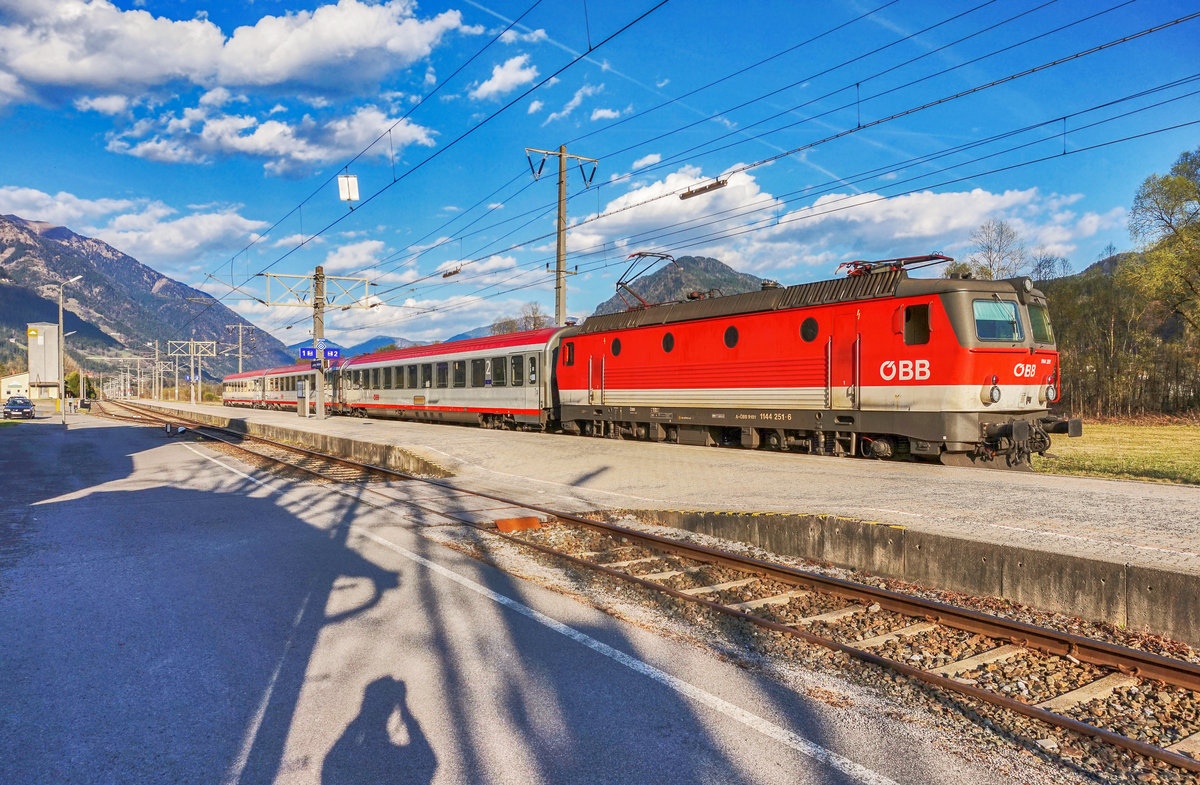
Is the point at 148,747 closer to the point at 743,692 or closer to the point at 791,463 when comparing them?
the point at 743,692

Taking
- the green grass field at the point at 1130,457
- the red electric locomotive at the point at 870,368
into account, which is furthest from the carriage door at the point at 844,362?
the green grass field at the point at 1130,457

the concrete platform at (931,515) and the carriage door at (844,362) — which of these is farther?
the carriage door at (844,362)

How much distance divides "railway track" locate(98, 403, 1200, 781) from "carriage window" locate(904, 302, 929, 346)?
7488 millimetres

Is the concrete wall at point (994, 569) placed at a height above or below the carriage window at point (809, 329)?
below

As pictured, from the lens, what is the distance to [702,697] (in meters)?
4.36

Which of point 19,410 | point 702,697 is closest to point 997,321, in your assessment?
point 702,697

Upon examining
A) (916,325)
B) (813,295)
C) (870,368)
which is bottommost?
(870,368)

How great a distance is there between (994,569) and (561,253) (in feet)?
71.7

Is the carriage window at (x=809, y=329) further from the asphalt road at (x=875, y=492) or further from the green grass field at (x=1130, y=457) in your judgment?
the green grass field at (x=1130, y=457)

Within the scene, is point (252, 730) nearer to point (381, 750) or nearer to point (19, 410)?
point (381, 750)

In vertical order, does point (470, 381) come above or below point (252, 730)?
above

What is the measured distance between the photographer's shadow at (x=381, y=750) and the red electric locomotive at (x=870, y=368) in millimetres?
11674

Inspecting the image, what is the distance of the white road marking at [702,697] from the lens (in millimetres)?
3545

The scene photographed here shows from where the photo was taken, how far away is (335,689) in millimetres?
4367
